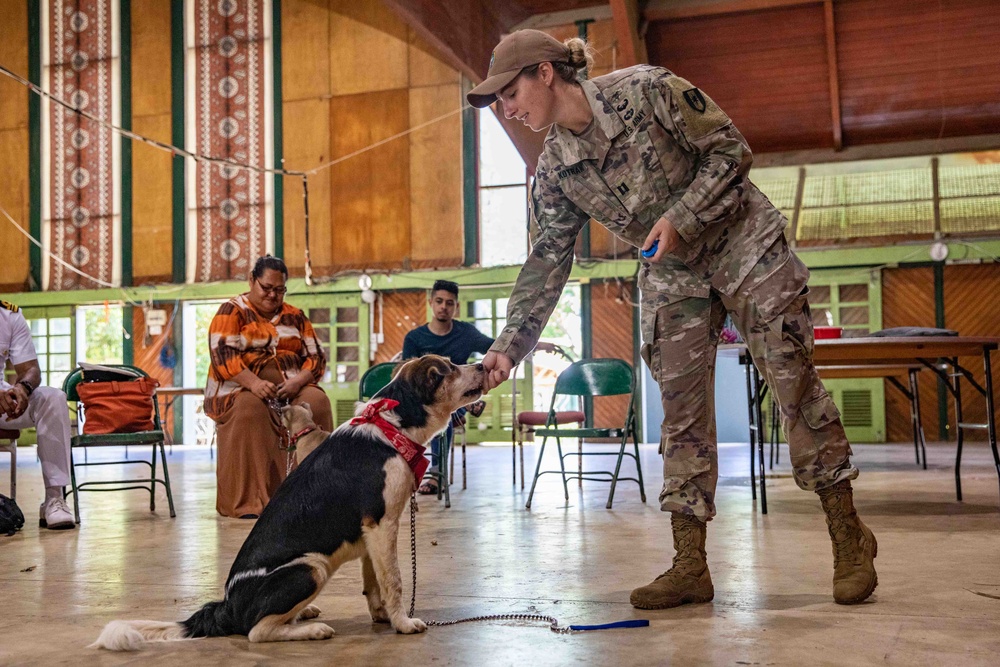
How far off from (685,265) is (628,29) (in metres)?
6.93

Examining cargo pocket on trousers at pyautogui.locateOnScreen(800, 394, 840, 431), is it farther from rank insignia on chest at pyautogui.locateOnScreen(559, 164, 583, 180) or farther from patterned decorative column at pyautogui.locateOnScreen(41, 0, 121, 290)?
patterned decorative column at pyautogui.locateOnScreen(41, 0, 121, 290)

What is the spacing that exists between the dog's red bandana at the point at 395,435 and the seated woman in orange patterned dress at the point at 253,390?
2.82 metres

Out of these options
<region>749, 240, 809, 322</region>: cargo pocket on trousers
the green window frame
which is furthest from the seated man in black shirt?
the green window frame

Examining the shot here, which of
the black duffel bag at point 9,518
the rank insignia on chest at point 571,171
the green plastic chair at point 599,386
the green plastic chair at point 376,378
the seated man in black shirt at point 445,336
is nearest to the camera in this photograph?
the rank insignia on chest at point 571,171

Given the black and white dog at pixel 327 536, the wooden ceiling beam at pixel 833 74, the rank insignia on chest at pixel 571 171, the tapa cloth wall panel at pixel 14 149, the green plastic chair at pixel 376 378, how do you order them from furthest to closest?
the tapa cloth wall panel at pixel 14 149
the wooden ceiling beam at pixel 833 74
the green plastic chair at pixel 376 378
the rank insignia on chest at pixel 571 171
the black and white dog at pixel 327 536

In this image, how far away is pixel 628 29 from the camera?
9031 mm

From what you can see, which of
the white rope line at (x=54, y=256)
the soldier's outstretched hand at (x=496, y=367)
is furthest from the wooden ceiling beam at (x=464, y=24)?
the white rope line at (x=54, y=256)

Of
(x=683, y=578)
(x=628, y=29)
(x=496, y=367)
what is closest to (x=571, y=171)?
(x=496, y=367)

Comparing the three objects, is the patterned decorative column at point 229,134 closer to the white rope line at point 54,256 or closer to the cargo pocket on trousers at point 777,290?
the white rope line at point 54,256

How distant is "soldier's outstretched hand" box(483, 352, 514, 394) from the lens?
8.72ft

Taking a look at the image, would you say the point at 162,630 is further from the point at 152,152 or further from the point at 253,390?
the point at 152,152

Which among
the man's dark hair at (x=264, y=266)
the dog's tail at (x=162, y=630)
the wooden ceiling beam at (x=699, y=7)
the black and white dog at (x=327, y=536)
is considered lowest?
the dog's tail at (x=162, y=630)

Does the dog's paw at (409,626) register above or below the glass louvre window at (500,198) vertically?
below

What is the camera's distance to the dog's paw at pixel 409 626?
2.39 meters
